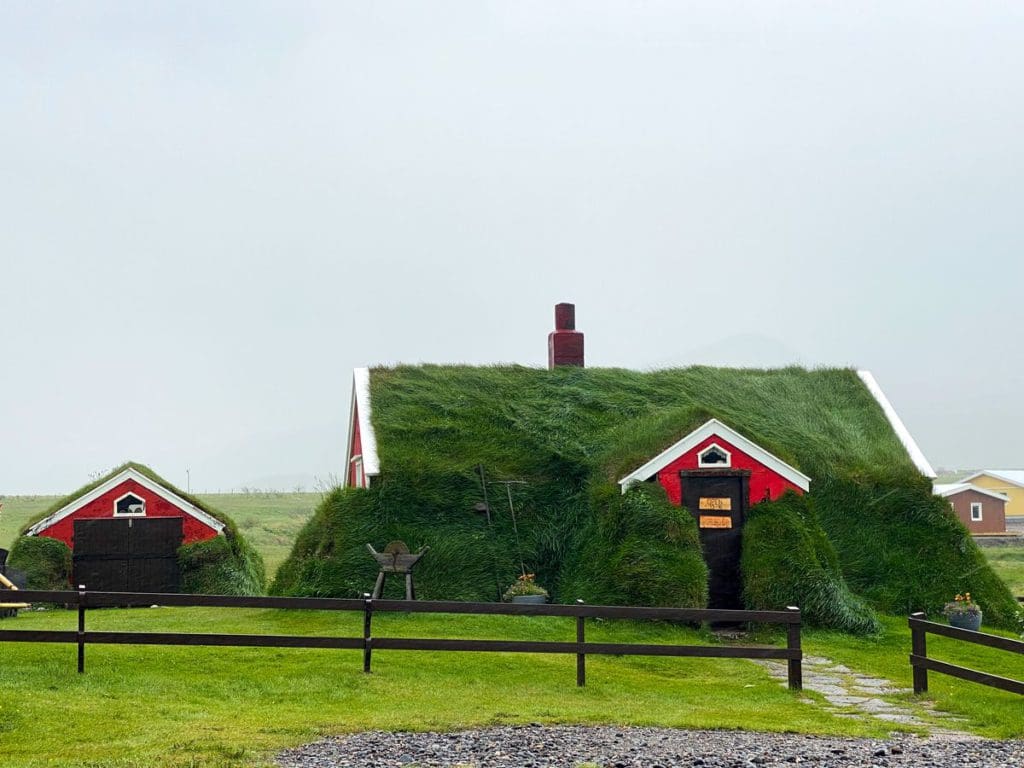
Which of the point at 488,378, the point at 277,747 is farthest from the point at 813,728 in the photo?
the point at 488,378

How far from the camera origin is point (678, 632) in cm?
2342

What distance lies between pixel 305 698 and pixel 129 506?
1853 cm

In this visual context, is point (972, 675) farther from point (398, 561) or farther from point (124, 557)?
point (124, 557)

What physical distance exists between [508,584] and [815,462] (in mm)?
8485

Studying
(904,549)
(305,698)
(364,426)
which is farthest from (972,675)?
(364,426)

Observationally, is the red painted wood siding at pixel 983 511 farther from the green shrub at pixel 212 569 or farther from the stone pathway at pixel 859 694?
the stone pathway at pixel 859 694

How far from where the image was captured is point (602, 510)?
2572 centimetres

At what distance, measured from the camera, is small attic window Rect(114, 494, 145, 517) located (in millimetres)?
31188

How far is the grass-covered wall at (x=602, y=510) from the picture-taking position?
79.9 ft

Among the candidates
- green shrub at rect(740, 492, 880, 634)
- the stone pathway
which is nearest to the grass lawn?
green shrub at rect(740, 492, 880, 634)

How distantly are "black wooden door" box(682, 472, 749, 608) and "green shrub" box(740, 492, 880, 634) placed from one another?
18.2 inches

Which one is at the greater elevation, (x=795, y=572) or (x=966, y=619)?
(x=795, y=572)

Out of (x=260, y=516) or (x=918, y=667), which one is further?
(x=260, y=516)

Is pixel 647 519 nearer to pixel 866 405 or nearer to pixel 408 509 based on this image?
pixel 408 509
